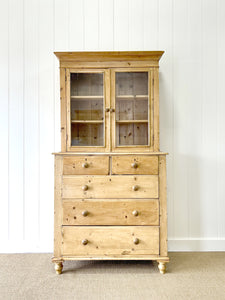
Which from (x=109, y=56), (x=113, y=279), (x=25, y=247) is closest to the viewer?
(x=113, y=279)

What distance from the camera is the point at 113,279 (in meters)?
1.90

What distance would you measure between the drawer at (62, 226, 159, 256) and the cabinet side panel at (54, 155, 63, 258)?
0.13 ft

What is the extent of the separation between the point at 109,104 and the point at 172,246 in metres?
1.48

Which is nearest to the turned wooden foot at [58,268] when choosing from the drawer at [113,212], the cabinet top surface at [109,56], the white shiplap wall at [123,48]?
the drawer at [113,212]

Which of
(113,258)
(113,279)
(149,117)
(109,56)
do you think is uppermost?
(109,56)

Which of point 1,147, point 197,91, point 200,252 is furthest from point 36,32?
point 200,252

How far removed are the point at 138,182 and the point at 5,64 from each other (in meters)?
1.72

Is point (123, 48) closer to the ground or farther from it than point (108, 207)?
farther from it

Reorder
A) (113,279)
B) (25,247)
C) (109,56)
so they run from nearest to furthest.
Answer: (113,279) → (109,56) → (25,247)

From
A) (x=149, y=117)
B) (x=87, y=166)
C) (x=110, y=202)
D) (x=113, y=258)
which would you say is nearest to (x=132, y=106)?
(x=149, y=117)

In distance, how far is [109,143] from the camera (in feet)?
6.80

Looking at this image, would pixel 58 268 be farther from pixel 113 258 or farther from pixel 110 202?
pixel 110 202

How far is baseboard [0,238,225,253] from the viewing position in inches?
95.3

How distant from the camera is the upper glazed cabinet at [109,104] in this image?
208 cm
